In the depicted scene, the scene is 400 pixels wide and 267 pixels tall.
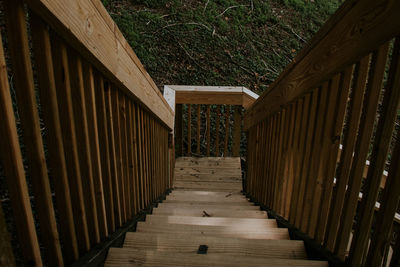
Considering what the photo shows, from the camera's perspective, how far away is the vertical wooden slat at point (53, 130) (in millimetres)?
815

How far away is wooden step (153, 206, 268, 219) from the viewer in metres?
2.10

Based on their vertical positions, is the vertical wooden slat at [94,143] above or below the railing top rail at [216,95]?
below

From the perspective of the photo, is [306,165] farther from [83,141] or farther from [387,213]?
[83,141]

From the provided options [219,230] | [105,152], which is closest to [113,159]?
[105,152]

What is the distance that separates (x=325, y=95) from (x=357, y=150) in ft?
1.28

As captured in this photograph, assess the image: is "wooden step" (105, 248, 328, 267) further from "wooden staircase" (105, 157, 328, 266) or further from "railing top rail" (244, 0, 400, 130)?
"railing top rail" (244, 0, 400, 130)

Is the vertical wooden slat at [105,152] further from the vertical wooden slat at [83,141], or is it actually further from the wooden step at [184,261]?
the wooden step at [184,261]

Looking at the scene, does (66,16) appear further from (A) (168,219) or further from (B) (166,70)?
(B) (166,70)

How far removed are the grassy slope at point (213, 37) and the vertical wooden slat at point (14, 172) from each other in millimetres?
4626

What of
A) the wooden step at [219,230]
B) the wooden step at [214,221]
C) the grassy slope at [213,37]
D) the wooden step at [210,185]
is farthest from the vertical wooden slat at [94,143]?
the grassy slope at [213,37]

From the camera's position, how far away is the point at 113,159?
1417 mm

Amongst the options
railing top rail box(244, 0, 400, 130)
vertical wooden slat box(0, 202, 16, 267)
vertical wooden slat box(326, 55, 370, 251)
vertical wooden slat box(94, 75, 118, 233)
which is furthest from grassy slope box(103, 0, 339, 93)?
vertical wooden slat box(0, 202, 16, 267)

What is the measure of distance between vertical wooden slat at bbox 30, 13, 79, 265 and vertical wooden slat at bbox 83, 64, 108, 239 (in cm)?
23

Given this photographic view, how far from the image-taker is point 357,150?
3.37 feet
